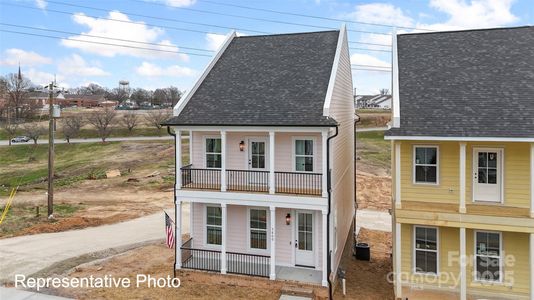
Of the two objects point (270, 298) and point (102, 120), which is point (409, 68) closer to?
point (270, 298)

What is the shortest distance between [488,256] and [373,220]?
1177 centimetres

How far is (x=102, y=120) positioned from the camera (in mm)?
61531

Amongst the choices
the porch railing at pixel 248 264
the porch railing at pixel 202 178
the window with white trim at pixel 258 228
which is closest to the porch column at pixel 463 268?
the porch railing at pixel 248 264

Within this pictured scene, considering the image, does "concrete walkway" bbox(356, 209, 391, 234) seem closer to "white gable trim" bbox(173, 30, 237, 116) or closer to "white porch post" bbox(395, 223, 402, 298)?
"white porch post" bbox(395, 223, 402, 298)

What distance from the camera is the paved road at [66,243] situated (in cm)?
1535

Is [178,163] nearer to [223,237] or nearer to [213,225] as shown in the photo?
[213,225]

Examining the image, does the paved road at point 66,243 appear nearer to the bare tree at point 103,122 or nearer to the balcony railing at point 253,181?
the balcony railing at point 253,181

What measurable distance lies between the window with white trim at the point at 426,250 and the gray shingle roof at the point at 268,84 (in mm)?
4631

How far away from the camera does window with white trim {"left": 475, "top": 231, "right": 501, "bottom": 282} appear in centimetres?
1214

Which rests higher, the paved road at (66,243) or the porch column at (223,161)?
the porch column at (223,161)

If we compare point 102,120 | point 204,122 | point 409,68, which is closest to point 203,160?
point 204,122

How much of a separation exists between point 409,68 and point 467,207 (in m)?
5.50

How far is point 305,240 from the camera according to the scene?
14.4 metres

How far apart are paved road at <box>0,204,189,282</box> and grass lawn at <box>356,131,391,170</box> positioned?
81.3 feet
